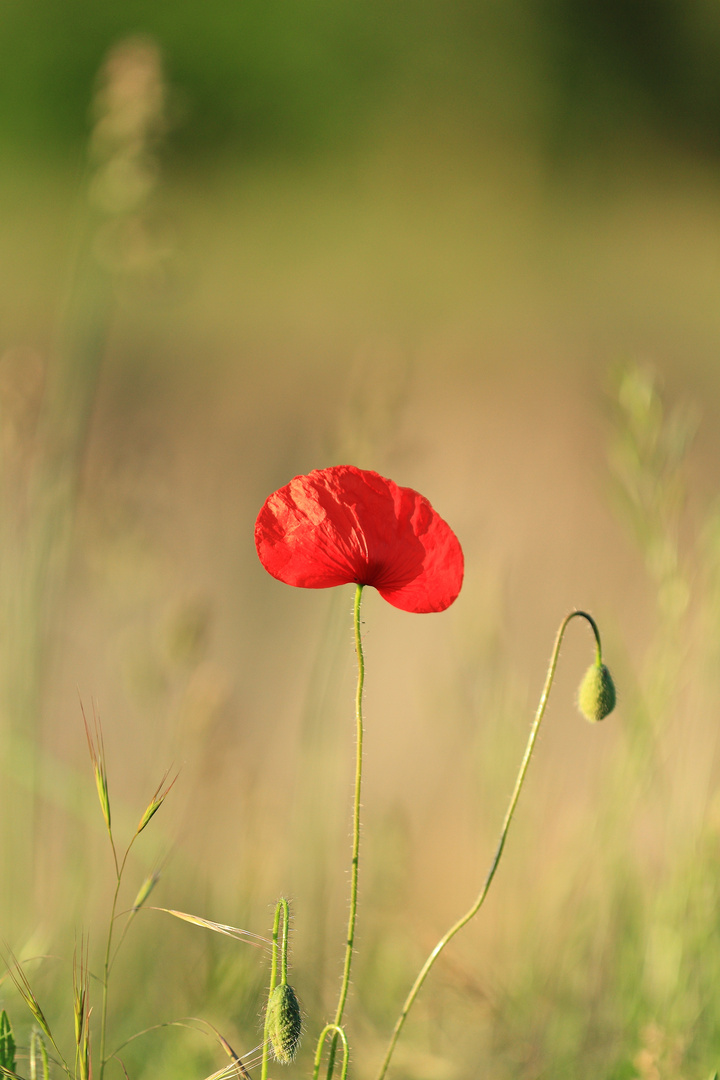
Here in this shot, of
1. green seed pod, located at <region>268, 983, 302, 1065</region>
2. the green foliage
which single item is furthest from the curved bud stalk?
the green foliage

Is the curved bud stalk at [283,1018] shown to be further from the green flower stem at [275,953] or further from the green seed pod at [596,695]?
the green seed pod at [596,695]

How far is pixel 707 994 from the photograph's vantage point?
2.47ft

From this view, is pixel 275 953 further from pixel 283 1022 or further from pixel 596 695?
pixel 596 695

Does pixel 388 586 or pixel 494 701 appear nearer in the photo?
pixel 388 586

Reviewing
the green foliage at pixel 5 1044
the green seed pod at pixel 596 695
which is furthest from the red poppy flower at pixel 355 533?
the green foliage at pixel 5 1044

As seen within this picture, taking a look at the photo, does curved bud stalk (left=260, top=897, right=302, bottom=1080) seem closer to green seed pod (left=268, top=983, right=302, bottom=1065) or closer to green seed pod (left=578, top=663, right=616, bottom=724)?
green seed pod (left=268, top=983, right=302, bottom=1065)

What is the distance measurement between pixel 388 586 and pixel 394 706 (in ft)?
4.76

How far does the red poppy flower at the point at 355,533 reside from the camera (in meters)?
0.40

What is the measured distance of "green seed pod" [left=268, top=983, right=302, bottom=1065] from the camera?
0.38m

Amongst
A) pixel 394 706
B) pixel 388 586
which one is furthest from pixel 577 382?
pixel 388 586

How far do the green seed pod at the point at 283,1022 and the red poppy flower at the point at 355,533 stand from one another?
17 cm

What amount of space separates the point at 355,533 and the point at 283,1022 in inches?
8.4

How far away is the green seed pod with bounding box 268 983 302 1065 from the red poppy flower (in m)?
0.17

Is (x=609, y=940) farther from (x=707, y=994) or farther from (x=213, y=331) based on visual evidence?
(x=213, y=331)
